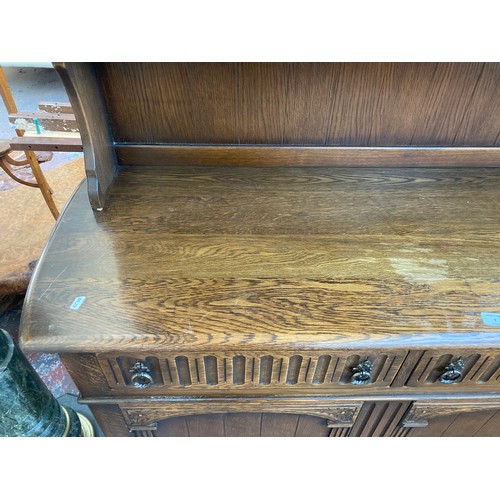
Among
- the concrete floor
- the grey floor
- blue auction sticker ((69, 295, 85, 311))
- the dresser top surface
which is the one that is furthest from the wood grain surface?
the concrete floor

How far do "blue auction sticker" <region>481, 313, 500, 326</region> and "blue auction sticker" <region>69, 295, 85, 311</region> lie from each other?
2.54ft

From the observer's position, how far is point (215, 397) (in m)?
0.88

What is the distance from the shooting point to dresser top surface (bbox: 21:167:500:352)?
2.35 ft

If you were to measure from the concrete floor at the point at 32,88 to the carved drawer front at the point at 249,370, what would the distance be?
10.9 feet

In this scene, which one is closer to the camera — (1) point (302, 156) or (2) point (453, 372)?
(2) point (453, 372)

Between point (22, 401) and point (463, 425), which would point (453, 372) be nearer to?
point (463, 425)

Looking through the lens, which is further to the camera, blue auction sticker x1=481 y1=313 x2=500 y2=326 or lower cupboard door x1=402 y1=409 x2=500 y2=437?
lower cupboard door x1=402 y1=409 x2=500 y2=437

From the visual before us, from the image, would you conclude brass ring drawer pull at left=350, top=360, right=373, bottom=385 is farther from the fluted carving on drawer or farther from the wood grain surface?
the wood grain surface

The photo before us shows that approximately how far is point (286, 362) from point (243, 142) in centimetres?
61

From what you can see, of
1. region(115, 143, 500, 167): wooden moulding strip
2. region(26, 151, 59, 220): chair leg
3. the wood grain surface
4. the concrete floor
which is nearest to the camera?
the wood grain surface

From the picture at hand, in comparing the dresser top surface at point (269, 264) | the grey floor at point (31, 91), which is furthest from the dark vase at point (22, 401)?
the grey floor at point (31, 91)

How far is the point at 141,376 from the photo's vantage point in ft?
2.63

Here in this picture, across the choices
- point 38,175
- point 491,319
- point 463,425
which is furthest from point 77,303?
point 38,175

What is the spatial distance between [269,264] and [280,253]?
4cm
